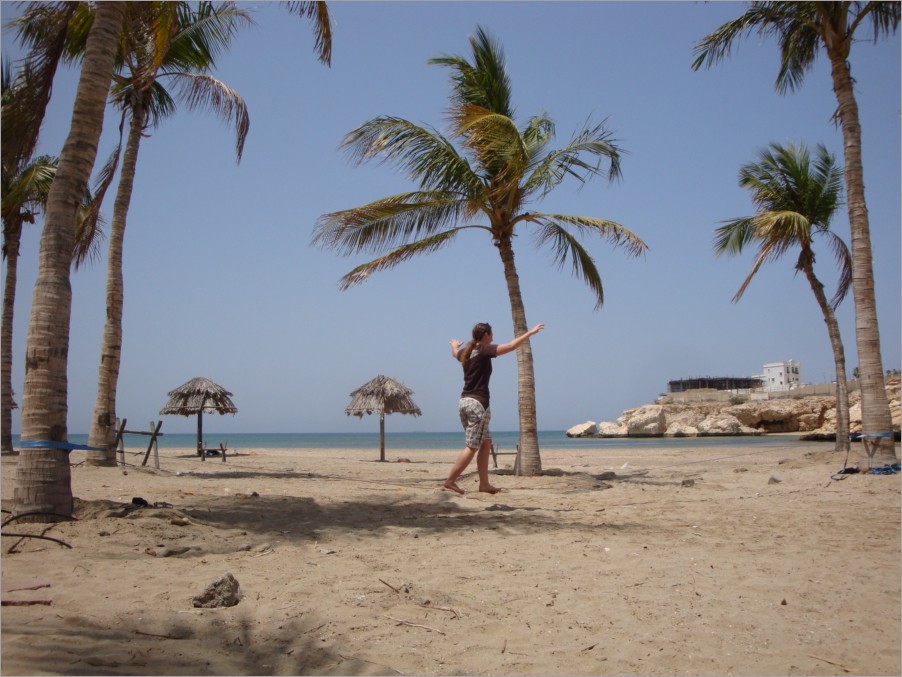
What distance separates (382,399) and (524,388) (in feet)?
40.6

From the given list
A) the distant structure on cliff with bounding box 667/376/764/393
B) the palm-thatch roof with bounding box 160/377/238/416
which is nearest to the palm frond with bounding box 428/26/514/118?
the palm-thatch roof with bounding box 160/377/238/416

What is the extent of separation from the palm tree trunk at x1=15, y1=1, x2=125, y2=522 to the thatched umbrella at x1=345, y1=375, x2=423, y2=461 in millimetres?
16642

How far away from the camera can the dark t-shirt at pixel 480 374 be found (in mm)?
6926

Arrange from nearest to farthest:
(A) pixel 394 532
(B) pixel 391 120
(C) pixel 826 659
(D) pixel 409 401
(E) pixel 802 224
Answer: (C) pixel 826 659, (A) pixel 394 532, (B) pixel 391 120, (E) pixel 802 224, (D) pixel 409 401

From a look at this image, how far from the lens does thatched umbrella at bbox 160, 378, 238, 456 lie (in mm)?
20438

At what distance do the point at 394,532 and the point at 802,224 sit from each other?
12.0 m

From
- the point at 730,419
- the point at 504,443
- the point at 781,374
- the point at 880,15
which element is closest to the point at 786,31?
the point at 880,15

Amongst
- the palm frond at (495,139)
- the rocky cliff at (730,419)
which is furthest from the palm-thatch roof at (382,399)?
the rocky cliff at (730,419)

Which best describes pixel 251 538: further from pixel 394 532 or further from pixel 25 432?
pixel 25 432

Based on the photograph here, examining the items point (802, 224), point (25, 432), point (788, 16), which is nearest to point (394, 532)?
point (25, 432)

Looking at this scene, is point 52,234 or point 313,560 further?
point 52,234

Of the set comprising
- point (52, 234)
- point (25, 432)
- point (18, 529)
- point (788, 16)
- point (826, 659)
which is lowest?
point (826, 659)

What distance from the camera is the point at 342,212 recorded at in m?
10.1

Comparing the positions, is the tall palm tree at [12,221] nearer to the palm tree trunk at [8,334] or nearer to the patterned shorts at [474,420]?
the palm tree trunk at [8,334]
